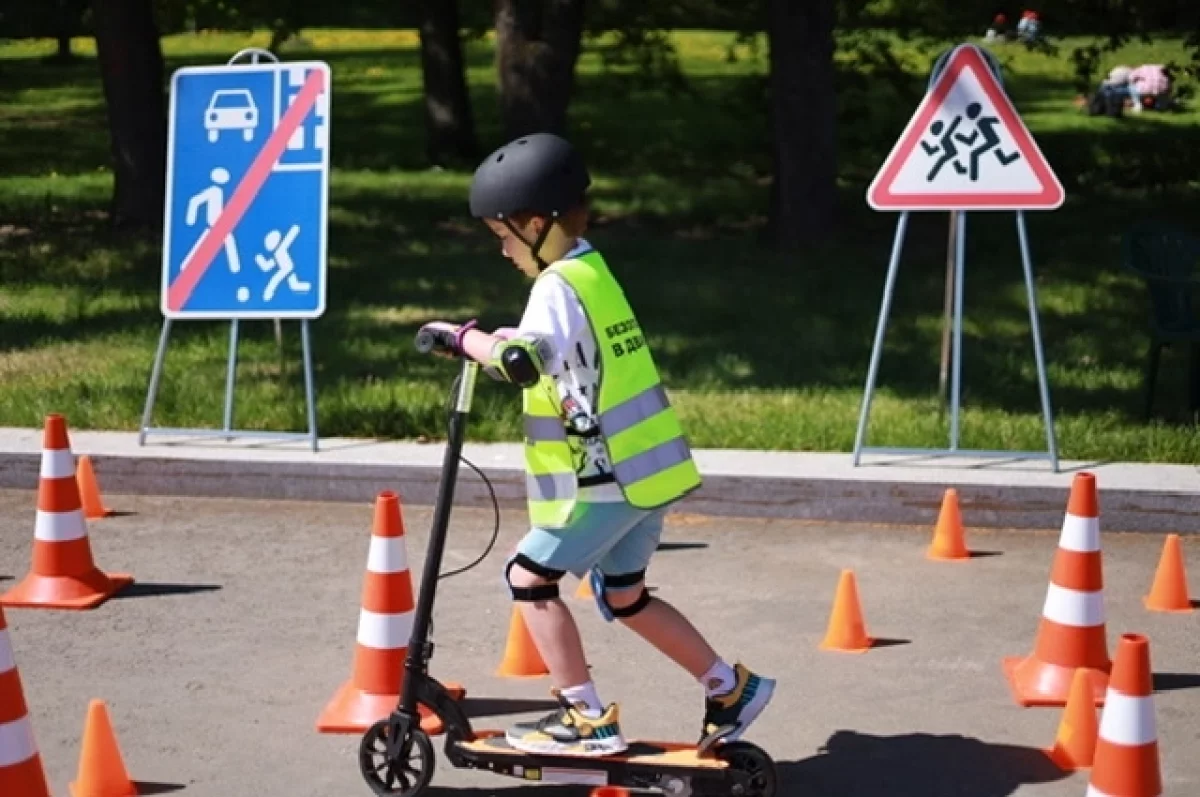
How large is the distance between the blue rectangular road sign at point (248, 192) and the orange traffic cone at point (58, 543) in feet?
7.44

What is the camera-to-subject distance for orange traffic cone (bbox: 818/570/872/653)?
7.36m

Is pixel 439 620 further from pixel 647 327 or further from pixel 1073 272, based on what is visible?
pixel 1073 272

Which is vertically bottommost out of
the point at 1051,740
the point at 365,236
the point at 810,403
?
the point at 365,236

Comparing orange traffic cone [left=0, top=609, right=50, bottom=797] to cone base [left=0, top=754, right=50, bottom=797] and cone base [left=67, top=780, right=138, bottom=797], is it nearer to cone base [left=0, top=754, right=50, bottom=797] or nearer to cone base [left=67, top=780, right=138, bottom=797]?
cone base [left=0, top=754, right=50, bottom=797]

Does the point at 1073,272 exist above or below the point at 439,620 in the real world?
below

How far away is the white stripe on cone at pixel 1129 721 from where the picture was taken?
5156 millimetres

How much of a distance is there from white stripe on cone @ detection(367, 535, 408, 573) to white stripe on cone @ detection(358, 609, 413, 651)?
5.7 inches

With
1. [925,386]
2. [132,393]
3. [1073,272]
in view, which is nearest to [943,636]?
[925,386]

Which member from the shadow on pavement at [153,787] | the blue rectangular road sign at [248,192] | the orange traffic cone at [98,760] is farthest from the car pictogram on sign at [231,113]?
the orange traffic cone at [98,760]

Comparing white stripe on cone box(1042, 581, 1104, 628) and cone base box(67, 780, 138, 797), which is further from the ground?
cone base box(67, 780, 138, 797)

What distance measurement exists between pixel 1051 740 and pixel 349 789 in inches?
81.1

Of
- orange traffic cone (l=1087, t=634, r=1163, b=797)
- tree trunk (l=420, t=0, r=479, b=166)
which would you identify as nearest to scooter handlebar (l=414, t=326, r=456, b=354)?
orange traffic cone (l=1087, t=634, r=1163, b=797)

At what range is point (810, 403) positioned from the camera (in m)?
11.2

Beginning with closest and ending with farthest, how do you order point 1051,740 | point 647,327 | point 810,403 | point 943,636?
point 1051,740 < point 943,636 < point 810,403 < point 647,327
